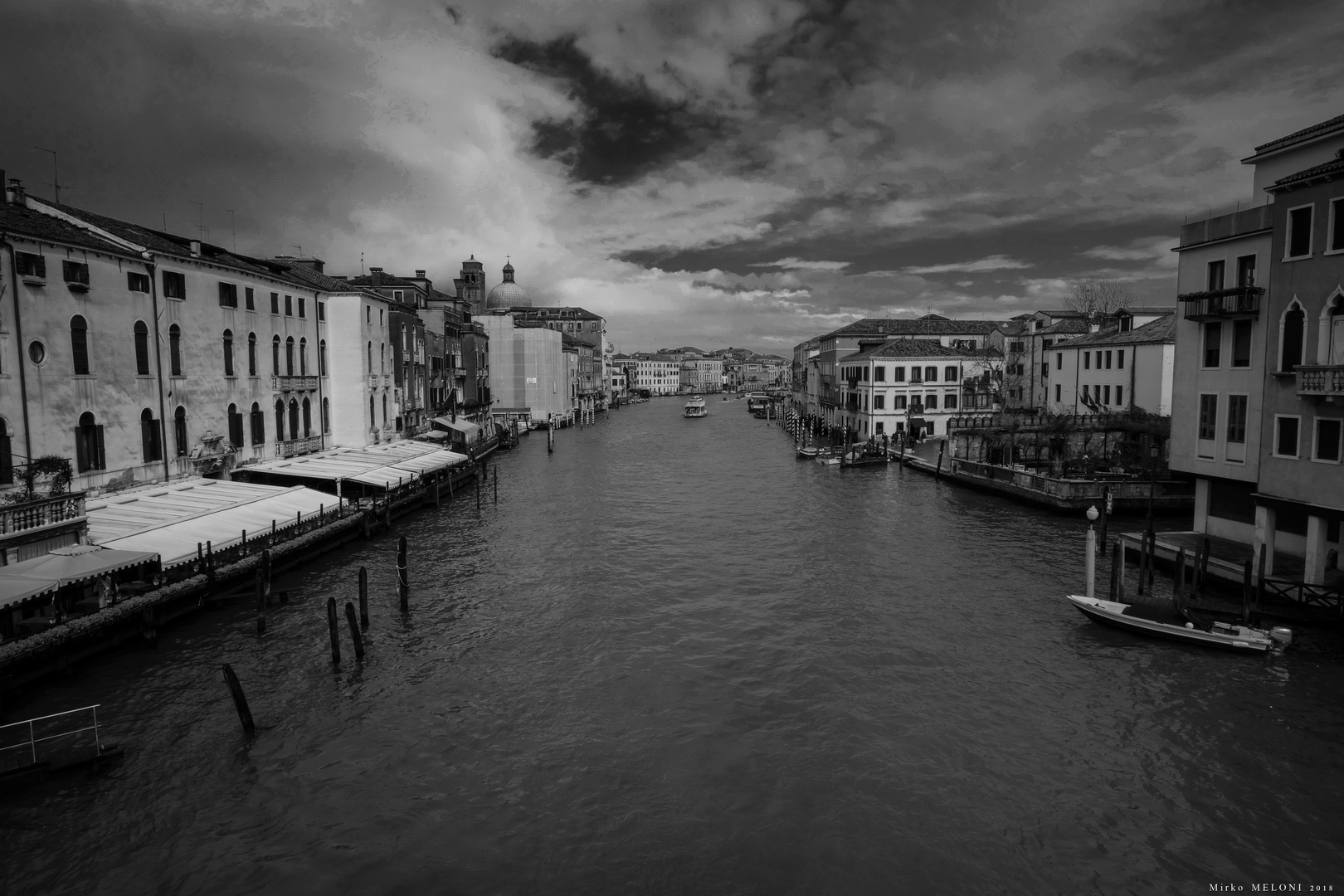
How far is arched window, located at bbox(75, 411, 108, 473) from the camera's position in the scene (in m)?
21.2

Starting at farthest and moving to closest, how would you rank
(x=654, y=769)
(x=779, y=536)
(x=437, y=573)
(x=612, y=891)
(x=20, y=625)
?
(x=779, y=536) < (x=437, y=573) < (x=20, y=625) < (x=654, y=769) < (x=612, y=891)

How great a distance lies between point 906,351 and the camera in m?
57.7

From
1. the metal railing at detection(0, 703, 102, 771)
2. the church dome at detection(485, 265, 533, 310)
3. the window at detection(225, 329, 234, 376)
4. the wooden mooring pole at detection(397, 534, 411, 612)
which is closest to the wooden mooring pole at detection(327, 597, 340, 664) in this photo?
the wooden mooring pole at detection(397, 534, 411, 612)

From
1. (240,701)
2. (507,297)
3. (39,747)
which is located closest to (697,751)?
(240,701)

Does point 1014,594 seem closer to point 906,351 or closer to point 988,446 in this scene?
point 988,446

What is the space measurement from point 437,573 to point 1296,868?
2128 centimetres

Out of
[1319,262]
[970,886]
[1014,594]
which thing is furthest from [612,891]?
[1319,262]

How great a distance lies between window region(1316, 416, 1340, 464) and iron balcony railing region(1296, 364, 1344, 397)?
660 mm

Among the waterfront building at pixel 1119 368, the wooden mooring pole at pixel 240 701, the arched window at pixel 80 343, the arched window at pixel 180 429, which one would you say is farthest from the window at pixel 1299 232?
the arched window at pixel 180 429

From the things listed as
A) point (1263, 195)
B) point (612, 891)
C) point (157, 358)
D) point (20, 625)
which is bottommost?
point (612, 891)

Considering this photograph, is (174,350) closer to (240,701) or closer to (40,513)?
(40,513)

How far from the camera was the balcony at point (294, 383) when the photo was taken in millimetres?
31922

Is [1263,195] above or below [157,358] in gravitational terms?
above

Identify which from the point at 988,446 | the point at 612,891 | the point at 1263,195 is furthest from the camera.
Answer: the point at 988,446
